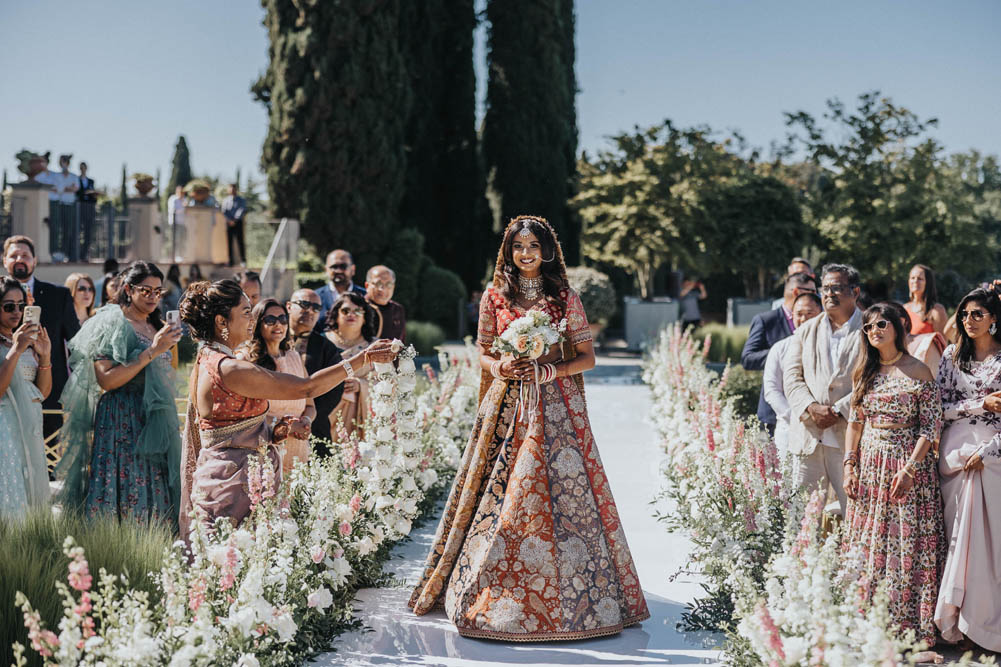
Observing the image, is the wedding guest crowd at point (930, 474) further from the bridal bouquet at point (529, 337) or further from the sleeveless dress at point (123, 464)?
the sleeveless dress at point (123, 464)

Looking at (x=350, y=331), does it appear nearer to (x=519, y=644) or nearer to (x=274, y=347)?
(x=274, y=347)

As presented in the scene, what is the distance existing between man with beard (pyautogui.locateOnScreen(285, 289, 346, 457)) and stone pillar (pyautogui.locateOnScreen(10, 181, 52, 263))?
40.3 ft

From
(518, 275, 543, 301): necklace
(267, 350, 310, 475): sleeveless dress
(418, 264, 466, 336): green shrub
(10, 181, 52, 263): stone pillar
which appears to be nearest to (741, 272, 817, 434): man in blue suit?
(518, 275, 543, 301): necklace

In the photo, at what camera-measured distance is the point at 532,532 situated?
14.5 ft

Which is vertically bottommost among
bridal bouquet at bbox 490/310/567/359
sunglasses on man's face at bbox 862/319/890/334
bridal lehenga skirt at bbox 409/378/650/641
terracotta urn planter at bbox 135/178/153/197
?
bridal lehenga skirt at bbox 409/378/650/641

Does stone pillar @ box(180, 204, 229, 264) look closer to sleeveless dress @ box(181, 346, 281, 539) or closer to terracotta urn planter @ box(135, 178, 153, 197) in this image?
terracotta urn planter @ box(135, 178, 153, 197)

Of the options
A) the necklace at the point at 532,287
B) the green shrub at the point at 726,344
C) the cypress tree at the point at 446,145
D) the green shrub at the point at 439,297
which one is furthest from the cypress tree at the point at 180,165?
the necklace at the point at 532,287

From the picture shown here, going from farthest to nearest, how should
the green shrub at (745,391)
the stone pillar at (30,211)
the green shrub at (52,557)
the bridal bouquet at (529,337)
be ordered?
the stone pillar at (30,211)
the green shrub at (745,391)
the bridal bouquet at (529,337)
the green shrub at (52,557)

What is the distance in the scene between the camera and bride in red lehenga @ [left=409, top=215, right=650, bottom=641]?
437 centimetres

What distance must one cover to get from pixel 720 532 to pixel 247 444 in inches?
101

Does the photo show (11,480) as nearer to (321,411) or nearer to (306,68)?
(321,411)

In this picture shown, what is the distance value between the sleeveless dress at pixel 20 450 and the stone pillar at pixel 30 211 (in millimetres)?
12795

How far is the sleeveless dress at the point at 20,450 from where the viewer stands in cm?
490

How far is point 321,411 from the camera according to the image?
6.15 metres
